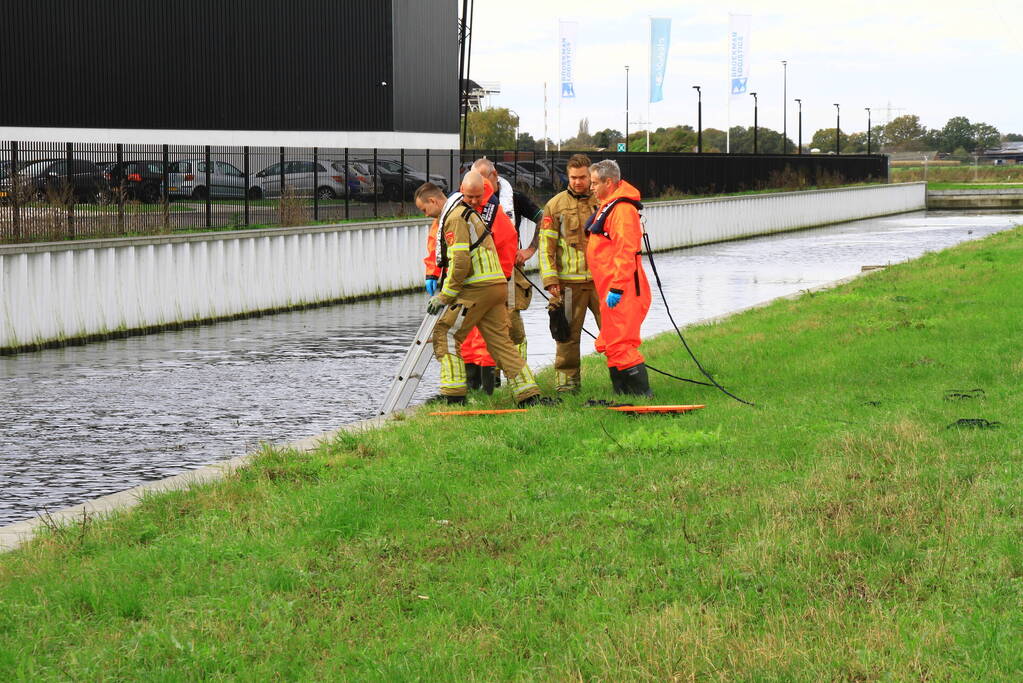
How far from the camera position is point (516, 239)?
11625 millimetres

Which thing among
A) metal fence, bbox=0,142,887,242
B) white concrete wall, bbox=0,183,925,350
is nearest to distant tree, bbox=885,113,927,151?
metal fence, bbox=0,142,887,242

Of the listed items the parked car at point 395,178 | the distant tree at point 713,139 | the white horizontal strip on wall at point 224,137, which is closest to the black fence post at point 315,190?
the parked car at point 395,178

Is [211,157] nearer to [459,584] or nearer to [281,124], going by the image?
[459,584]

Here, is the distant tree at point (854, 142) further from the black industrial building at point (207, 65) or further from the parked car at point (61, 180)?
the parked car at point (61, 180)

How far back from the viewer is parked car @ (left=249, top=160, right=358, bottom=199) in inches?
971

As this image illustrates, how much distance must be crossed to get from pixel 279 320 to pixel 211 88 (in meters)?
28.5

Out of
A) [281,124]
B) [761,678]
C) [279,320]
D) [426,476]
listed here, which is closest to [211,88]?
[281,124]

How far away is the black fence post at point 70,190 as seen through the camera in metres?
19.4

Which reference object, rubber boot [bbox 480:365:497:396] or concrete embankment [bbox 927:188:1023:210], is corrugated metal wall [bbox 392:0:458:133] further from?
rubber boot [bbox 480:365:497:396]

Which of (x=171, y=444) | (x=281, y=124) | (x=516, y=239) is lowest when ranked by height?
(x=171, y=444)

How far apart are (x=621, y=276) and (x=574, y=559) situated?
4.48m

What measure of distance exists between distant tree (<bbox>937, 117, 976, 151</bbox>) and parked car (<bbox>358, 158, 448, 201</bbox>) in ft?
Answer: 503

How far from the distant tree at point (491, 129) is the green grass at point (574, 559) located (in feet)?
369

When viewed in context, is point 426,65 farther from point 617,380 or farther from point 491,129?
point 491,129
